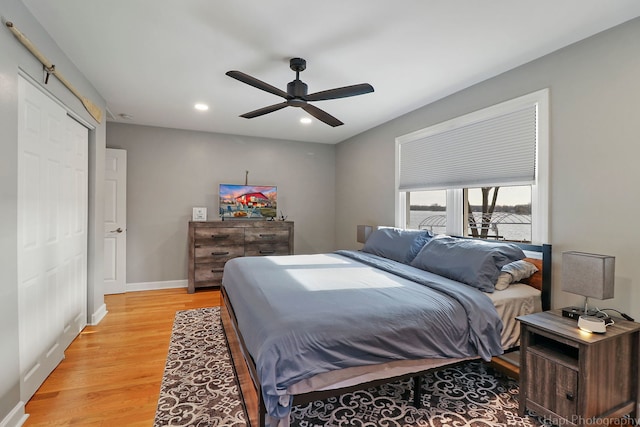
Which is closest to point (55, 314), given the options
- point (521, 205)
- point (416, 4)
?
point (416, 4)

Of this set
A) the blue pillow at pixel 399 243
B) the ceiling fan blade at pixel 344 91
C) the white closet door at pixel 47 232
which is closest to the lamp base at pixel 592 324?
the blue pillow at pixel 399 243

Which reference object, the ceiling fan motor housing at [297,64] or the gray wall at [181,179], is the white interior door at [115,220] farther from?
the ceiling fan motor housing at [297,64]

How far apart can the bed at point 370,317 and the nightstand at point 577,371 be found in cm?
22

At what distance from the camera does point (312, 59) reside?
8.71ft

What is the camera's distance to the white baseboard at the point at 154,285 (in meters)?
4.89

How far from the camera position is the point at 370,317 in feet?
5.80

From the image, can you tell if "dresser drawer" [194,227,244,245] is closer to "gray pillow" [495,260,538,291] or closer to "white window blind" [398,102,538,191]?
"white window blind" [398,102,538,191]

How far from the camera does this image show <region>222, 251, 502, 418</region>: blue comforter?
153cm

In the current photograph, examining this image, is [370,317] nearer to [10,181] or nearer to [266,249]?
[10,181]

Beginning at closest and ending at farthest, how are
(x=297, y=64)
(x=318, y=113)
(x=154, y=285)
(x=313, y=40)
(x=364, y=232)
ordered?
(x=313, y=40) < (x=297, y=64) < (x=318, y=113) < (x=364, y=232) < (x=154, y=285)

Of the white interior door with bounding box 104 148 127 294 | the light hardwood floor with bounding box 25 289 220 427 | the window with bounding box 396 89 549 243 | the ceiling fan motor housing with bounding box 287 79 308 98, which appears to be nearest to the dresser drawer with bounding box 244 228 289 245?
the light hardwood floor with bounding box 25 289 220 427

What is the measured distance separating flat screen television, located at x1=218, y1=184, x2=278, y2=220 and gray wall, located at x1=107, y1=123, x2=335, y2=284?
0.18 meters

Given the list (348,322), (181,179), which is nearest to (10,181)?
(348,322)

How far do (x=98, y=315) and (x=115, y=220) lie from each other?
1.65 meters
